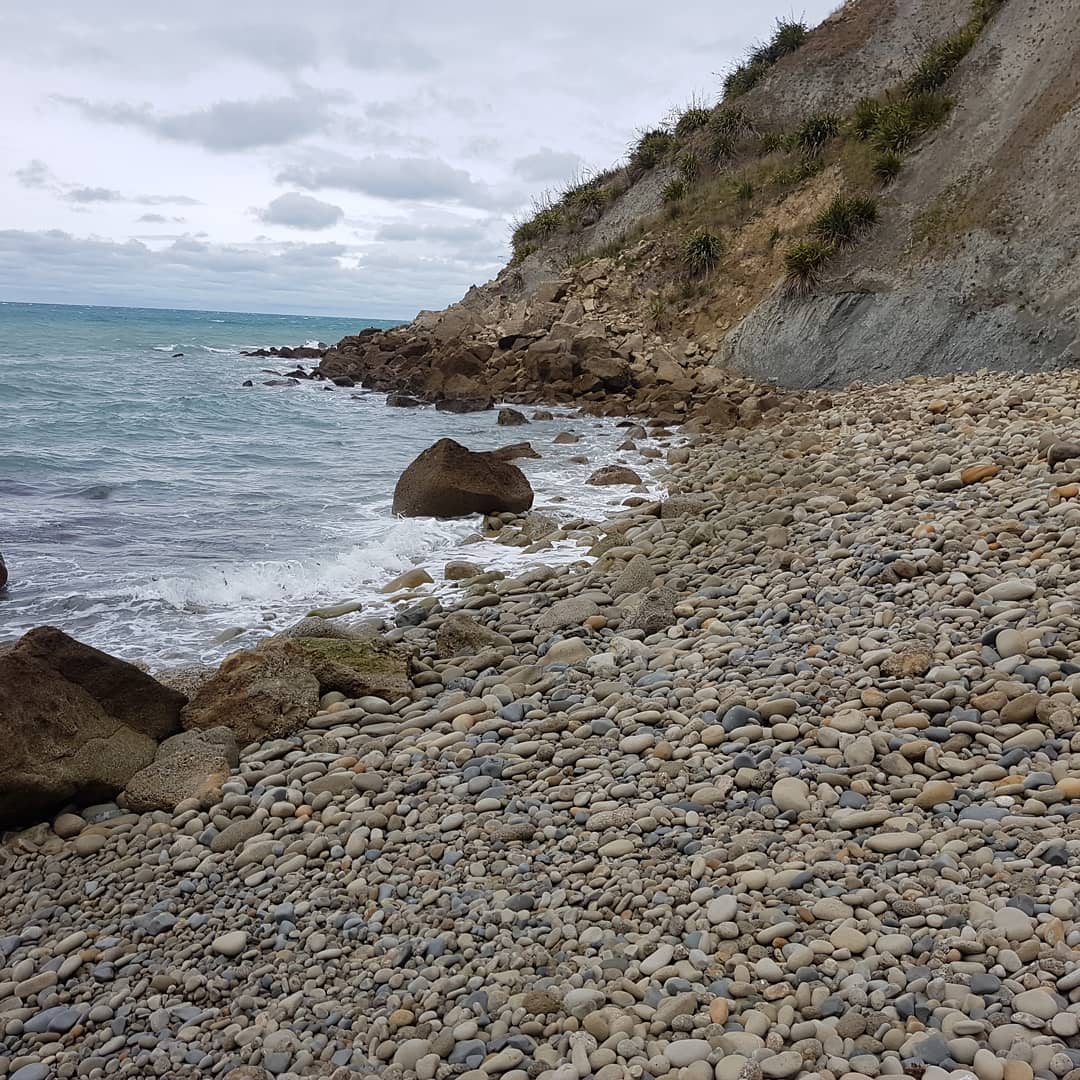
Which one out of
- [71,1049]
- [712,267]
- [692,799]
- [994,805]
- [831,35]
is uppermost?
[831,35]

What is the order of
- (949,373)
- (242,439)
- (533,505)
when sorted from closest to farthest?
(533,505), (949,373), (242,439)

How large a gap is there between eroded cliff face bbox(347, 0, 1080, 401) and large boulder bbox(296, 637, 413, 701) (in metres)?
13.1

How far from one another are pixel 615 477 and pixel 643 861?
402 inches

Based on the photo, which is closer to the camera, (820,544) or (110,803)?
(110,803)

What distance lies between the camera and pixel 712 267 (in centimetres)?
2558

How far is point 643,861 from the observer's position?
402 cm

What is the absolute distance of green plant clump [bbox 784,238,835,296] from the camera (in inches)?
792

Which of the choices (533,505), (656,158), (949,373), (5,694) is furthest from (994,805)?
(656,158)

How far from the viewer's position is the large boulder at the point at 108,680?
572 centimetres

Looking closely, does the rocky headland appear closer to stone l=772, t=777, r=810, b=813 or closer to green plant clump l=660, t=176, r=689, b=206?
stone l=772, t=777, r=810, b=813

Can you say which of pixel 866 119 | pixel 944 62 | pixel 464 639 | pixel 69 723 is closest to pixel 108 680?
pixel 69 723

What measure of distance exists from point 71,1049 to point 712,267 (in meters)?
25.2

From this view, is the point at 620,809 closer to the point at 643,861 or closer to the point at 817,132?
the point at 643,861

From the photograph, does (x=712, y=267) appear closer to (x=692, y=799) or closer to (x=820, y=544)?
(x=820, y=544)
